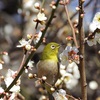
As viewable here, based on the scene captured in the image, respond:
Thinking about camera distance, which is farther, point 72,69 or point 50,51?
point 72,69

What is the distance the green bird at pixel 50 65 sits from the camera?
2.35 metres

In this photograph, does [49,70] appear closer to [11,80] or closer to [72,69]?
[11,80]

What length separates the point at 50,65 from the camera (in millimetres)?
2393

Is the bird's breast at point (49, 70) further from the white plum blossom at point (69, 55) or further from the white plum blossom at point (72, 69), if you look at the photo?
the white plum blossom at point (72, 69)

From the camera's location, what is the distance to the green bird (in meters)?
2.35

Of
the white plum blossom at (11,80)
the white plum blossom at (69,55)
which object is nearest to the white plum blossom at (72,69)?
the white plum blossom at (69,55)

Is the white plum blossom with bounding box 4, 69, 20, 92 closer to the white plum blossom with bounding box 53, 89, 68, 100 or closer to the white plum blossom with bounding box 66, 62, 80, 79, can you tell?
the white plum blossom with bounding box 53, 89, 68, 100

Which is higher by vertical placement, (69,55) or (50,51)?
(50,51)

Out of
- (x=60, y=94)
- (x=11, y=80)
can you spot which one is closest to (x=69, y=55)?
(x=60, y=94)

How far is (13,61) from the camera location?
4.75 meters

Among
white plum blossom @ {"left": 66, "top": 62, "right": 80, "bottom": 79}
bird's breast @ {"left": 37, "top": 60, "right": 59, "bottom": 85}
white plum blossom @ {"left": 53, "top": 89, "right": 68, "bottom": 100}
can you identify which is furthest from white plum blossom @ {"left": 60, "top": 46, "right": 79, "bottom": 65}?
white plum blossom @ {"left": 66, "top": 62, "right": 80, "bottom": 79}

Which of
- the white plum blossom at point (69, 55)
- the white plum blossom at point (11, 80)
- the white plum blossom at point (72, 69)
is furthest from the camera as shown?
the white plum blossom at point (72, 69)

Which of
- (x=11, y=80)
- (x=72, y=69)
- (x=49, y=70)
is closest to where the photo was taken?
(x=11, y=80)

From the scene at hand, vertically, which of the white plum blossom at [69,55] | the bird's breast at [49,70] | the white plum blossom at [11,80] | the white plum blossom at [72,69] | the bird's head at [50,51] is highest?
the white plum blossom at [72,69]
